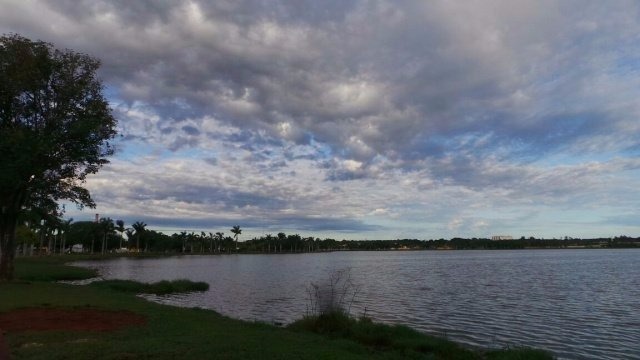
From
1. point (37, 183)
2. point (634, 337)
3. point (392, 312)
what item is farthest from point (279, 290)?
point (634, 337)

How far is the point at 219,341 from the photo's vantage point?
1588 centimetres

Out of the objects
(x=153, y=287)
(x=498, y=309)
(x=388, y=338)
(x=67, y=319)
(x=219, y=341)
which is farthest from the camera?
(x=153, y=287)

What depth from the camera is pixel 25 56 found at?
3412 cm

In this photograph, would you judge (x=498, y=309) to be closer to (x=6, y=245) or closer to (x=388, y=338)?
(x=388, y=338)

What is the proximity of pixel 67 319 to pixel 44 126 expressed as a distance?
20.5 m

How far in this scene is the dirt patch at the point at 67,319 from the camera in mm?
18016

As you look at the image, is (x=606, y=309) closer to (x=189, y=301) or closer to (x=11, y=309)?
(x=189, y=301)

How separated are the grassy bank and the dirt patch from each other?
0.78m

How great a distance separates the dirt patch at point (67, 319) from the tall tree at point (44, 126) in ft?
45.3

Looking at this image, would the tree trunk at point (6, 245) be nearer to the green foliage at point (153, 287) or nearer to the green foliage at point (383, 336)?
the green foliage at point (153, 287)

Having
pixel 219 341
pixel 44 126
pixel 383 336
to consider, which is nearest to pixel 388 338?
pixel 383 336

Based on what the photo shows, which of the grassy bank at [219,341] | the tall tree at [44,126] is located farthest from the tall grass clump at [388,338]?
the tall tree at [44,126]

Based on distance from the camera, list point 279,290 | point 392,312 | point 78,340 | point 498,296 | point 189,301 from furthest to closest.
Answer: point 279,290
point 498,296
point 189,301
point 392,312
point 78,340

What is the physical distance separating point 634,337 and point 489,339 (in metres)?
6.88
